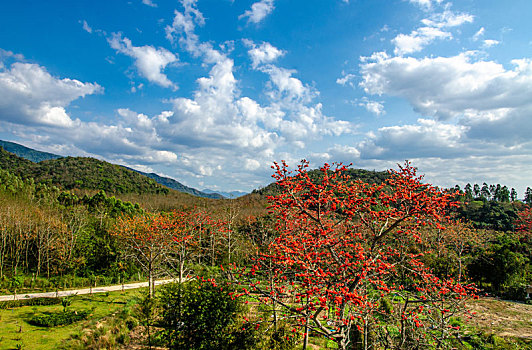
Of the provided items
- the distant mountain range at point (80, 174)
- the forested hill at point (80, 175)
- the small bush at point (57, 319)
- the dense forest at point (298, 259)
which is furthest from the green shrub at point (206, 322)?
the forested hill at point (80, 175)

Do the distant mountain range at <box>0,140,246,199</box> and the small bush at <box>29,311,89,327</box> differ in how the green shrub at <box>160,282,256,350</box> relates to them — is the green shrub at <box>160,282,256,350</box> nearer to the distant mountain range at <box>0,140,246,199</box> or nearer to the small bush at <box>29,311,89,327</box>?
the small bush at <box>29,311,89,327</box>

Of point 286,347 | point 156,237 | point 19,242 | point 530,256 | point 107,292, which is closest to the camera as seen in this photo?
point 286,347

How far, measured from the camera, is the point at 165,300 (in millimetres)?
10914

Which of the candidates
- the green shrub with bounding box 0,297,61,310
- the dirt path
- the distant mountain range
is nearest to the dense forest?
the dirt path

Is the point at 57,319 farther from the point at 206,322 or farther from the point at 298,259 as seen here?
the point at 298,259

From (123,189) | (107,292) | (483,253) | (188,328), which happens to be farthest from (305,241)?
(123,189)

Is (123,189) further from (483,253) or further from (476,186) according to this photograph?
(476,186)

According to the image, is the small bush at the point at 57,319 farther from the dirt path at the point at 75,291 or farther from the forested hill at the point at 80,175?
the forested hill at the point at 80,175

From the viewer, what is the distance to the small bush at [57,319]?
49.7ft

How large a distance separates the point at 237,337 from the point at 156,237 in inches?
422

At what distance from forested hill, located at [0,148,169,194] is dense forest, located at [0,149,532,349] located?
2.19m

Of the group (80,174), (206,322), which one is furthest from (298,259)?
(80,174)

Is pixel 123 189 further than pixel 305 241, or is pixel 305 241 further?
pixel 123 189

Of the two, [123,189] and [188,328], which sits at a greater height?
[123,189]
